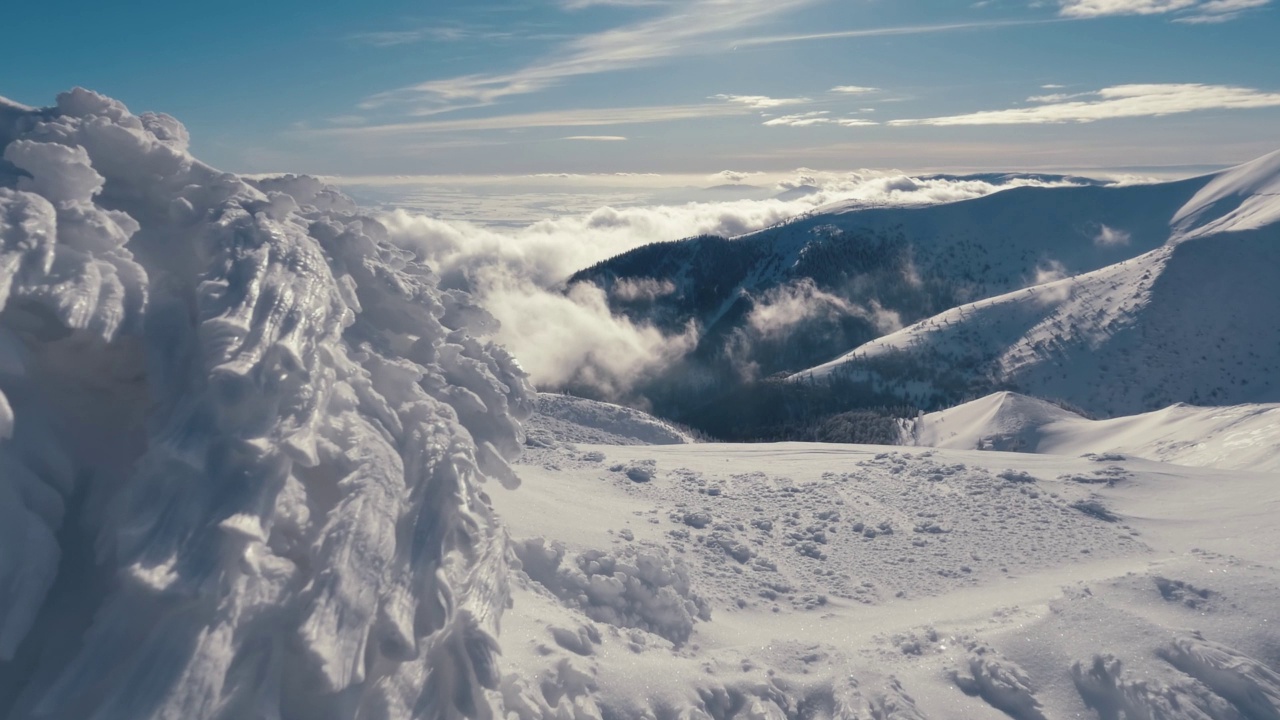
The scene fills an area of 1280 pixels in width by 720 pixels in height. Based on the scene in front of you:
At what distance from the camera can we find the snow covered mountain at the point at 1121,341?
127 metres

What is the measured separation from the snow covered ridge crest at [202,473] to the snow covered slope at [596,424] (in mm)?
24017

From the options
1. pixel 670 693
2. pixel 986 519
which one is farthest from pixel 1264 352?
pixel 670 693

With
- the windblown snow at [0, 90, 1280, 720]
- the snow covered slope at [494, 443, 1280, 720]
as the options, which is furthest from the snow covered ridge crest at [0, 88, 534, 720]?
the snow covered slope at [494, 443, 1280, 720]

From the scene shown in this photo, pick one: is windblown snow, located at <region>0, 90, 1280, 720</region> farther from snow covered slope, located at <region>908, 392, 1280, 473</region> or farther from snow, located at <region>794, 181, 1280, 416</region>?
snow, located at <region>794, 181, 1280, 416</region>

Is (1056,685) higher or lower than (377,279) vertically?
lower

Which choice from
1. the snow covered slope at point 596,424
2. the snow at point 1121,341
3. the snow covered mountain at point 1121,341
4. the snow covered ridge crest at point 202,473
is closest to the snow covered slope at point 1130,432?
the snow covered slope at point 596,424

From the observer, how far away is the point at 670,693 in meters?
10.9

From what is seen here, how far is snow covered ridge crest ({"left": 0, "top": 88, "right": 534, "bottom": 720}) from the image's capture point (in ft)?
22.6

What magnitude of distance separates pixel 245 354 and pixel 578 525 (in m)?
9.14

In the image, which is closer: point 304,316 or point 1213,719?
point 304,316

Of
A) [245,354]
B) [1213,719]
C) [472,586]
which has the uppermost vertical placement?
[245,354]

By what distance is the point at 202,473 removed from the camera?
24.5ft

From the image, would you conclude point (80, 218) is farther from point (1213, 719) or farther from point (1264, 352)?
point (1264, 352)

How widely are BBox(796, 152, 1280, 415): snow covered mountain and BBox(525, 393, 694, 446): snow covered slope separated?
102 m
